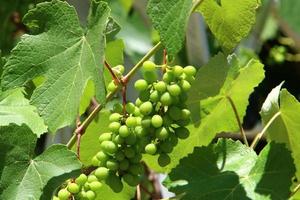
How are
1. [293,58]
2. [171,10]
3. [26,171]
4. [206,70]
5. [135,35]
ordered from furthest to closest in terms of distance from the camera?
[293,58] < [135,35] < [206,70] < [26,171] < [171,10]

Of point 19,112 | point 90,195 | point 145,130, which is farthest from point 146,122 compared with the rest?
point 19,112

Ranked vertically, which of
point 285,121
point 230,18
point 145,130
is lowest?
point 285,121

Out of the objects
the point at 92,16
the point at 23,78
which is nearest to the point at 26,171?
the point at 23,78

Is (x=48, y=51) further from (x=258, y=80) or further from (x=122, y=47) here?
(x=258, y=80)

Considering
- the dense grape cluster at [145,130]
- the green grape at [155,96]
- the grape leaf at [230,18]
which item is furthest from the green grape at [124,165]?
the grape leaf at [230,18]

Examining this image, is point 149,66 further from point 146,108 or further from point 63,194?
point 63,194

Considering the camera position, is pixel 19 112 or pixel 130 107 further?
pixel 19 112
